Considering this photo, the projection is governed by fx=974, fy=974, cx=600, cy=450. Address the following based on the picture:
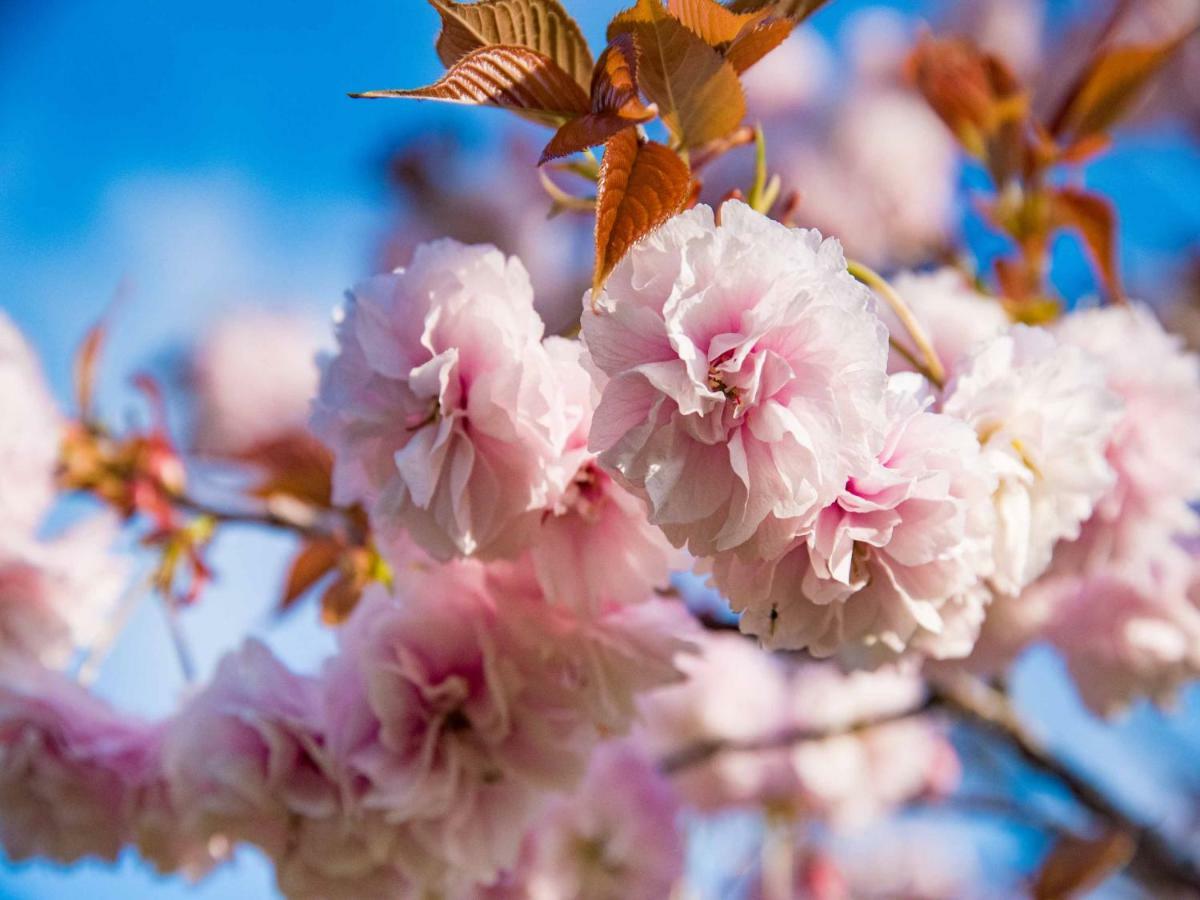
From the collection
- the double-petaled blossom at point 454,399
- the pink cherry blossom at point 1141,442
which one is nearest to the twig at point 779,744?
the pink cherry blossom at point 1141,442

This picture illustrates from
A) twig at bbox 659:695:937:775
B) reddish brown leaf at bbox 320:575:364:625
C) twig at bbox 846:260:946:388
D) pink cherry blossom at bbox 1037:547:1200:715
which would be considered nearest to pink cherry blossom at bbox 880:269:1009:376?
twig at bbox 846:260:946:388

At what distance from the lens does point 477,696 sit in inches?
24.3

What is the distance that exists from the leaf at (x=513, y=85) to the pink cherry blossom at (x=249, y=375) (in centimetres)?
229

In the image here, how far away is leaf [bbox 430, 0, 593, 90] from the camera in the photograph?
17.7 inches

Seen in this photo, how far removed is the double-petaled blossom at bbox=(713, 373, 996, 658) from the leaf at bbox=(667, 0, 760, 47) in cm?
18

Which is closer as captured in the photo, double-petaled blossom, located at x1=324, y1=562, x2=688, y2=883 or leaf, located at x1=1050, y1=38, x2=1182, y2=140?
double-petaled blossom, located at x1=324, y1=562, x2=688, y2=883

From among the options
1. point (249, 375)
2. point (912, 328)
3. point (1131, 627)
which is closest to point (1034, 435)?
point (912, 328)

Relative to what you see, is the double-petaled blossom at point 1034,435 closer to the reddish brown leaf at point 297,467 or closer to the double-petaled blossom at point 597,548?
the double-petaled blossom at point 597,548

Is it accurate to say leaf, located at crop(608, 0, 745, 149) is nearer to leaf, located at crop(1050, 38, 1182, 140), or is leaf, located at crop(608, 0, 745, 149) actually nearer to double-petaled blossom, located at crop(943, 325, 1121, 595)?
double-petaled blossom, located at crop(943, 325, 1121, 595)

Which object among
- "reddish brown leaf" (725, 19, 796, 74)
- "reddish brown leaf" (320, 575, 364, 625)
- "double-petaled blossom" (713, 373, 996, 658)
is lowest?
"reddish brown leaf" (320, 575, 364, 625)

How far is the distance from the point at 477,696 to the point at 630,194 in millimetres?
349

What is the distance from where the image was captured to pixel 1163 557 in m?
0.83

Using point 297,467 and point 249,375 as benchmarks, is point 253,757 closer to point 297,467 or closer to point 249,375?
point 297,467

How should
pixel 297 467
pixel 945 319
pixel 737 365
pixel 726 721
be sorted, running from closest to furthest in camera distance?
pixel 737 365 → pixel 945 319 → pixel 297 467 → pixel 726 721
